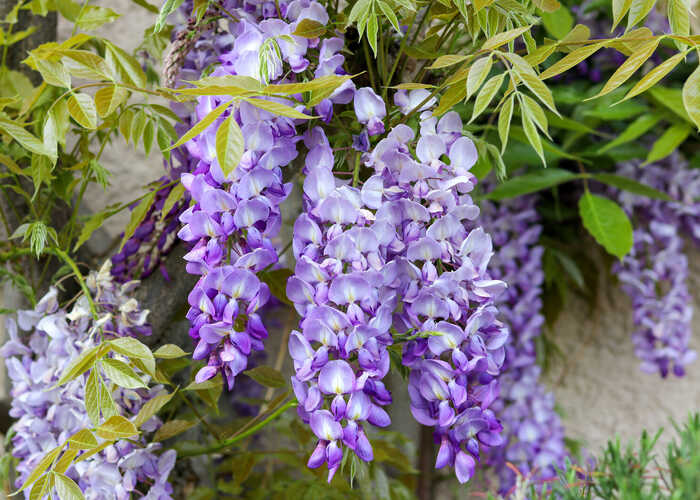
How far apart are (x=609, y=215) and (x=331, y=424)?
61 cm

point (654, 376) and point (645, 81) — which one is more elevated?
point (645, 81)

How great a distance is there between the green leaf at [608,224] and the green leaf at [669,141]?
102mm

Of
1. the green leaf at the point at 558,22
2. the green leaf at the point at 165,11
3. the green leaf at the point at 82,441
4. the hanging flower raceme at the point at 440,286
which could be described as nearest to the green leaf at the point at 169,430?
the green leaf at the point at 82,441

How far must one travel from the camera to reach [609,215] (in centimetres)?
→ 89

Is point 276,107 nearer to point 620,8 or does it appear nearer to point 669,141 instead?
point 620,8

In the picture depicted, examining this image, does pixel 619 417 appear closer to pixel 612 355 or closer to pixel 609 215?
pixel 612 355

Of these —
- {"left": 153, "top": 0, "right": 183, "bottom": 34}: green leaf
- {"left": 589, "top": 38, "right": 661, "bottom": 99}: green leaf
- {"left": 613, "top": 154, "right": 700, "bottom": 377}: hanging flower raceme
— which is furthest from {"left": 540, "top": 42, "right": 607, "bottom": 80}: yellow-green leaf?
{"left": 613, "top": 154, "right": 700, "bottom": 377}: hanging flower raceme

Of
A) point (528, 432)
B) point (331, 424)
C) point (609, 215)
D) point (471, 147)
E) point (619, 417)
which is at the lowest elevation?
point (619, 417)

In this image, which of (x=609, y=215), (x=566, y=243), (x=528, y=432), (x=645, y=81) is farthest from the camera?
(x=566, y=243)

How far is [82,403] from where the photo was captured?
64cm

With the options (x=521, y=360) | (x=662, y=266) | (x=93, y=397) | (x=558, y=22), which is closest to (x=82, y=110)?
(x=93, y=397)

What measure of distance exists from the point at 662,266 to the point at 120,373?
872mm

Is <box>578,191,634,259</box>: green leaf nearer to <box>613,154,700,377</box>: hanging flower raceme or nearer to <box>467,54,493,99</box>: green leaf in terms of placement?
<box>613,154,700,377</box>: hanging flower raceme

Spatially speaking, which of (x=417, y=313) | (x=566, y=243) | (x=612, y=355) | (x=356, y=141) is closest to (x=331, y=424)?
(x=417, y=313)
